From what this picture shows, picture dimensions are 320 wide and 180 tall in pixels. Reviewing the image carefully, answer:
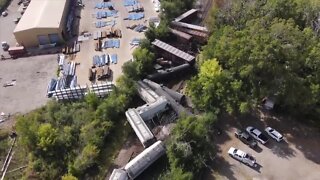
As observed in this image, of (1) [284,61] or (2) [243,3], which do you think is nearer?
(1) [284,61]


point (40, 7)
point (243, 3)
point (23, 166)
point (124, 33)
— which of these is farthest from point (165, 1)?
point (23, 166)

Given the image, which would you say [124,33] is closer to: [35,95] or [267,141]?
[35,95]

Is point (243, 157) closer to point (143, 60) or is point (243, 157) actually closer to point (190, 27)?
point (143, 60)

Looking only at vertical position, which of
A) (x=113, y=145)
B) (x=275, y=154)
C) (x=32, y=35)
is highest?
(x=275, y=154)

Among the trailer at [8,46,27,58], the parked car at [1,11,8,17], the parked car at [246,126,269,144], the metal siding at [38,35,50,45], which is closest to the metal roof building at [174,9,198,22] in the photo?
the metal siding at [38,35,50,45]

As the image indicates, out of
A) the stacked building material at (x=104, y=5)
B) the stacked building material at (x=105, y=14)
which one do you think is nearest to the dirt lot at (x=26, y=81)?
the stacked building material at (x=105, y=14)

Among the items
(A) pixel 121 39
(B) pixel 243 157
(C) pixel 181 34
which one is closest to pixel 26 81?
(A) pixel 121 39

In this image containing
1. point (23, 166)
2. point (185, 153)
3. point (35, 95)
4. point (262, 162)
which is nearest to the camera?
point (185, 153)

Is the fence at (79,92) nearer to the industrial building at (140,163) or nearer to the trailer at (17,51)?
the industrial building at (140,163)
